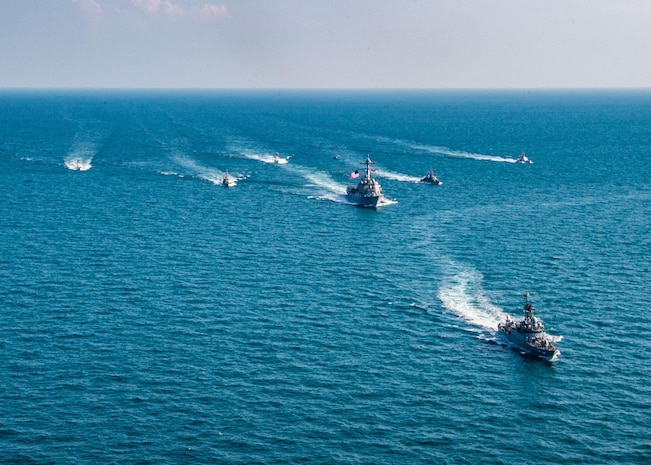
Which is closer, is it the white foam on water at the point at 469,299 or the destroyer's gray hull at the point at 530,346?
the destroyer's gray hull at the point at 530,346

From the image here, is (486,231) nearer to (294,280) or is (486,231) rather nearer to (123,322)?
(294,280)

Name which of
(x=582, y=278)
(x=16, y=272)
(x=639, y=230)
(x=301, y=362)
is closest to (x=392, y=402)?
(x=301, y=362)

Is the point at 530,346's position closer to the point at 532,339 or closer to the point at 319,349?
the point at 532,339

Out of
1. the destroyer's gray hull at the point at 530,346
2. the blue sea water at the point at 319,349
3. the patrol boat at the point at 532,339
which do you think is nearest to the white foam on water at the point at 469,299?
the blue sea water at the point at 319,349

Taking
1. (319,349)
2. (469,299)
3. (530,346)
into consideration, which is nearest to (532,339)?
(530,346)

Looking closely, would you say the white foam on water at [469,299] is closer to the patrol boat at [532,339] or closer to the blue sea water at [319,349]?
the blue sea water at [319,349]
